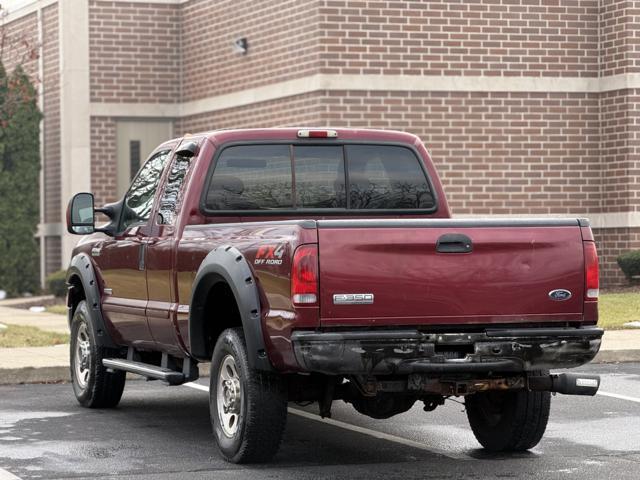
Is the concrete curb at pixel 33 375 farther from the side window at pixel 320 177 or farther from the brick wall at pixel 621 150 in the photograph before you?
the brick wall at pixel 621 150

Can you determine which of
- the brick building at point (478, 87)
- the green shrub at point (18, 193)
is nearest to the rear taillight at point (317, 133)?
the brick building at point (478, 87)

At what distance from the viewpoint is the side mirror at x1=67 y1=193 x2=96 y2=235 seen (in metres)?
11.4

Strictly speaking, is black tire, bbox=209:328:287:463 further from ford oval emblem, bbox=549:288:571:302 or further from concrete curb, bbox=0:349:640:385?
concrete curb, bbox=0:349:640:385

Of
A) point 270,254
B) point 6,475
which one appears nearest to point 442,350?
point 270,254

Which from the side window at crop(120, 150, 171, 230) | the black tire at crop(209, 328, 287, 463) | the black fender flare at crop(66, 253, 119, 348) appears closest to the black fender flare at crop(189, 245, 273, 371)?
the black tire at crop(209, 328, 287, 463)

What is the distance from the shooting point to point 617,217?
2369 cm

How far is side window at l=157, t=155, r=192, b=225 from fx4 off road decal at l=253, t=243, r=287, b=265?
68.1 inches

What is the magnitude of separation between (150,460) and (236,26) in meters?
16.6

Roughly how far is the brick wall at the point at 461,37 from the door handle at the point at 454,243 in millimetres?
14175

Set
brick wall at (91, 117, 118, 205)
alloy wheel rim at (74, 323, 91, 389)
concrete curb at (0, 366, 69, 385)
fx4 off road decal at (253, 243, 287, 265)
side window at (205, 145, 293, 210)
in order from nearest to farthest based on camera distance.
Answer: fx4 off road decal at (253, 243, 287, 265), side window at (205, 145, 293, 210), alloy wheel rim at (74, 323, 91, 389), concrete curb at (0, 366, 69, 385), brick wall at (91, 117, 118, 205)

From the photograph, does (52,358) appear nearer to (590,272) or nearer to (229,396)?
(229,396)

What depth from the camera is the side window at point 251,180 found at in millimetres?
10242

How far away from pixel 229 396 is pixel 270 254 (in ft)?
3.85

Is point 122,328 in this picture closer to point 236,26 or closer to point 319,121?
point 319,121
